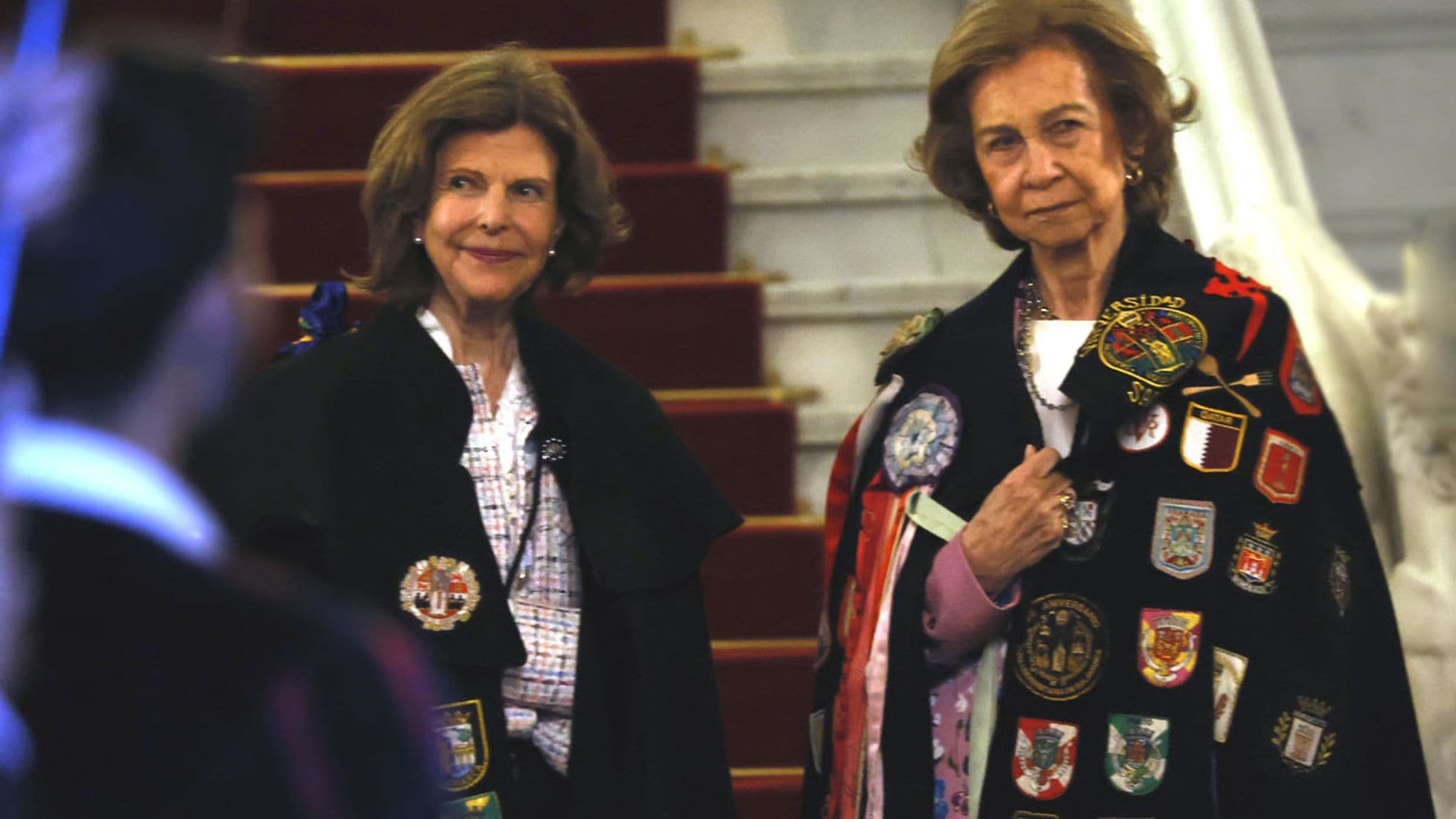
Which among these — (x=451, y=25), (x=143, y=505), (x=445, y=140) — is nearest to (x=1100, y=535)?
(x=445, y=140)

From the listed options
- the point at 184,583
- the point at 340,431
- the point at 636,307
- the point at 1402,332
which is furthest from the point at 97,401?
the point at 636,307

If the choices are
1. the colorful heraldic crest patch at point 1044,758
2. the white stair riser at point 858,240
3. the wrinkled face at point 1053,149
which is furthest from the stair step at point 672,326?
the colorful heraldic crest patch at point 1044,758

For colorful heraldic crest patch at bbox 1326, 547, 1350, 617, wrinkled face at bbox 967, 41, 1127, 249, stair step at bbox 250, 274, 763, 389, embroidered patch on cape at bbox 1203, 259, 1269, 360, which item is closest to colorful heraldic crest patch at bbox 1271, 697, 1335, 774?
colorful heraldic crest patch at bbox 1326, 547, 1350, 617

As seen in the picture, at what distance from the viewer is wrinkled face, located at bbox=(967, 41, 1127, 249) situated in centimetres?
249

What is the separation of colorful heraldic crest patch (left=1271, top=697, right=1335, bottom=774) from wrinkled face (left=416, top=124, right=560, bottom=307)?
3.95 ft

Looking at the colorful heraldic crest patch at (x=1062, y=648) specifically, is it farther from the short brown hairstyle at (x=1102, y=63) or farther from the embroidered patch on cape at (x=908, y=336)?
the short brown hairstyle at (x=1102, y=63)

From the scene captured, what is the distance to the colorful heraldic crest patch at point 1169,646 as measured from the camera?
7.70 feet

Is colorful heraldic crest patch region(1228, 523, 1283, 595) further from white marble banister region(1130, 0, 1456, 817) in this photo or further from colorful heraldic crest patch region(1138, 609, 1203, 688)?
white marble banister region(1130, 0, 1456, 817)

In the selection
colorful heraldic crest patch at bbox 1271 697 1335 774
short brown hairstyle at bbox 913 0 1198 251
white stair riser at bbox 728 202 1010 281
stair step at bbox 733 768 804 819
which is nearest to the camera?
colorful heraldic crest patch at bbox 1271 697 1335 774

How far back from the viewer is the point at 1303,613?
233 cm

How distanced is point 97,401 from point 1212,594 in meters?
1.73

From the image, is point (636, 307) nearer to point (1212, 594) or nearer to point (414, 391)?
point (414, 391)

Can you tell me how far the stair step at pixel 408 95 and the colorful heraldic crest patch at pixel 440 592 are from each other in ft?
6.87

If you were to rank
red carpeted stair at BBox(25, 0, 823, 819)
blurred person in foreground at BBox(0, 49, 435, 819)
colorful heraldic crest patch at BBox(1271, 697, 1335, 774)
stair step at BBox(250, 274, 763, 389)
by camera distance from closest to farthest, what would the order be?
blurred person in foreground at BBox(0, 49, 435, 819) < colorful heraldic crest patch at BBox(1271, 697, 1335, 774) < red carpeted stair at BBox(25, 0, 823, 819) < stair step at BBox(250, 274, 763, 389)
